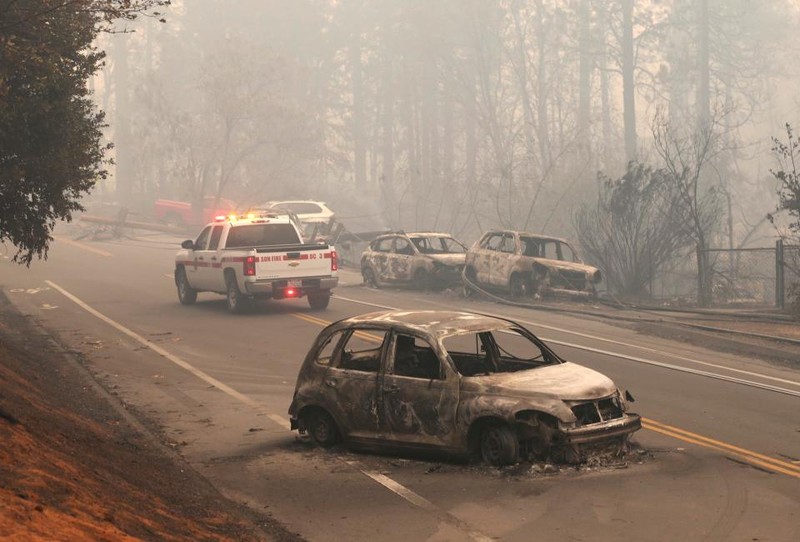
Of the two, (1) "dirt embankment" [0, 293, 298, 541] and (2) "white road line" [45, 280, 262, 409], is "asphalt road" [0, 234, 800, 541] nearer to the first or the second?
(2) "white road line" [45, 280, 262, 409]

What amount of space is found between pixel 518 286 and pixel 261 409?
16.2 m

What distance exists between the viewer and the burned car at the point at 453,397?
10375 mm

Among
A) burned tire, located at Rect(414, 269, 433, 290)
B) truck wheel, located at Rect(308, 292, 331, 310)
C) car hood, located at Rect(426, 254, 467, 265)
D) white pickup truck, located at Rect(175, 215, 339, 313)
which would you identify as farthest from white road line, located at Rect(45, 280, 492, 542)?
car hood, located at Rect(426, 254, 467, 265)

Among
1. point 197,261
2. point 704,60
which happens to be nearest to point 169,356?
point 197,261

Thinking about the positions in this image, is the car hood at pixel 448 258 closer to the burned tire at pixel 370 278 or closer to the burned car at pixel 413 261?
the burned car at pixel 413 261

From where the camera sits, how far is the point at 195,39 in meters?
90.5

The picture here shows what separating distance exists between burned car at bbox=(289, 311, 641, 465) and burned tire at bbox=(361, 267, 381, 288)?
68.0 ft

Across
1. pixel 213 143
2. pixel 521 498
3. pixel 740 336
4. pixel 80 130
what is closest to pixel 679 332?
pixel 740 336

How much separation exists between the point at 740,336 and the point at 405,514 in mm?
15077

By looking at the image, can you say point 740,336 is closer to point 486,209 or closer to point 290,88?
point 486,209

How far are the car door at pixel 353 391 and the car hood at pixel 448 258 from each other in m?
19.8

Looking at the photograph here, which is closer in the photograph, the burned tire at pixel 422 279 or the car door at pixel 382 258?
the burned tire at pixel 422 279

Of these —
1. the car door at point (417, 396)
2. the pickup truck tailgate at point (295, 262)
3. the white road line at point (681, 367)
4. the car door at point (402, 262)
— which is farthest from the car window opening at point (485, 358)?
the car door at point (402, 262)

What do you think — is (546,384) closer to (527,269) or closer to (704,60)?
(527,269)
